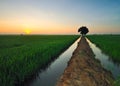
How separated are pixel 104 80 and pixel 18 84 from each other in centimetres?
477

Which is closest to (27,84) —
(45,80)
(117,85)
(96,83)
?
(45,80)

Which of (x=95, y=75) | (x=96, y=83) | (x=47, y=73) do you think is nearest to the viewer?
(x=96, y=83)

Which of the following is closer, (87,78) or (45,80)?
(87,78)

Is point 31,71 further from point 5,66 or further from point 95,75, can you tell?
point 95,75

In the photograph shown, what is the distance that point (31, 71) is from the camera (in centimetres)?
1224

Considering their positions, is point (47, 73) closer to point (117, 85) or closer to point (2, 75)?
point (2, 75)

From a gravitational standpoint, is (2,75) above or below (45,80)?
above

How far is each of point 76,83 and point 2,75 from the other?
3625 mm

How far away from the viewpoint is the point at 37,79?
11852 millimetres

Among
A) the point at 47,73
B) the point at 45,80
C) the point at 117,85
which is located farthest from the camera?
the point at 47,73

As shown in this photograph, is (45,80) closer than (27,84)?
No

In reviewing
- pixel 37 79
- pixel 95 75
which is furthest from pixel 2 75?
pixel 95 75

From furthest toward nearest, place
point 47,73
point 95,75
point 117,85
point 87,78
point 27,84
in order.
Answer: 1. point 47,73
2. point 27,84
3. point 95,75
4. point 87,78
5. point 117,85

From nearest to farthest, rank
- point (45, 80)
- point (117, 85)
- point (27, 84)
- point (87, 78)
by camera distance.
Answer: point (117, 85)
point (87, 78)
point (27, 84)
point (45, 80)
